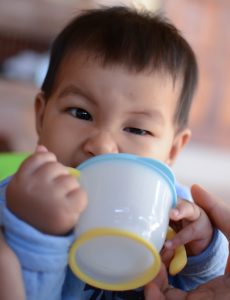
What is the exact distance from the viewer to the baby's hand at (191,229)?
686 millimetres

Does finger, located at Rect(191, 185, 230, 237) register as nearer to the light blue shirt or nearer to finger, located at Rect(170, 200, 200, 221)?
finger, located at Rect(170, 200, 200, 221)

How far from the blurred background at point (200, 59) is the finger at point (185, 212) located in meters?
1.18

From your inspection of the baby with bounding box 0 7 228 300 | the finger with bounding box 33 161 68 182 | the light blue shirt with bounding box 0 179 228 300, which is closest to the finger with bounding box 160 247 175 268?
the baby with bounding box 0 7 228 300

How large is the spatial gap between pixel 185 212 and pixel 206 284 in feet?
0.48

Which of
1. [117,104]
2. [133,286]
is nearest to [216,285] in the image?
[133,286]

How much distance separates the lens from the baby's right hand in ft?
1.83

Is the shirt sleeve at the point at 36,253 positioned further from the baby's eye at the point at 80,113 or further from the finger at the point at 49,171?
the baby's eye at the point at 80,113

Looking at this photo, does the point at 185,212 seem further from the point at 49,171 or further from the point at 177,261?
the point at 49,171

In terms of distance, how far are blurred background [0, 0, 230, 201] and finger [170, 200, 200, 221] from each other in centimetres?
118

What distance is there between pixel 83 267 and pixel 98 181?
0.11 meters

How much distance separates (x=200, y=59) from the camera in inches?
93.8

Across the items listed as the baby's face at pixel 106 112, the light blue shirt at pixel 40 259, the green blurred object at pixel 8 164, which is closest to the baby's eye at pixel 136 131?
the baby's face at pixel 106 112

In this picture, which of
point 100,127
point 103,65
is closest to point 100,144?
point 100,127

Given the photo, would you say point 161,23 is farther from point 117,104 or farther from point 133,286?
point 133,286
